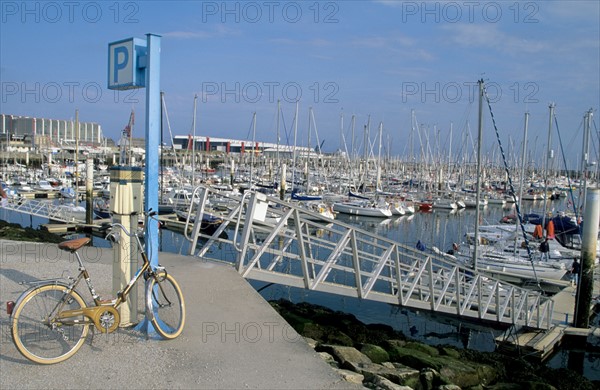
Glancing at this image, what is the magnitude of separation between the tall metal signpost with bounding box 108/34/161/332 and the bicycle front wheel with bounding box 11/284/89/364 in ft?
2.36

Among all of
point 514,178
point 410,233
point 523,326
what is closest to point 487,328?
point 523,326

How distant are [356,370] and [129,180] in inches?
141

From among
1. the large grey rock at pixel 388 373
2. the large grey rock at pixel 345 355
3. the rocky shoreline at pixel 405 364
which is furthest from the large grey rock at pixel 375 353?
the large grey rock at pixel 388 373

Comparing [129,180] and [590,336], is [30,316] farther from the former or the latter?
[590,336]

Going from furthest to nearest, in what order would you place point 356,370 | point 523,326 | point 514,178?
point 514,178 → point 523,326 → point 356,370

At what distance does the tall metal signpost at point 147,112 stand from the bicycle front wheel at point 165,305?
21 centimetres

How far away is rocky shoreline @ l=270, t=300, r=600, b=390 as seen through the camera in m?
6.59

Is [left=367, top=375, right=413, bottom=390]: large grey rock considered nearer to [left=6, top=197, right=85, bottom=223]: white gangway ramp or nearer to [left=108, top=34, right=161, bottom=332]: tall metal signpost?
[left=108, top=34, right=161, bottom=332]: tall metal signpost

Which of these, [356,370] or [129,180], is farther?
[356,370]

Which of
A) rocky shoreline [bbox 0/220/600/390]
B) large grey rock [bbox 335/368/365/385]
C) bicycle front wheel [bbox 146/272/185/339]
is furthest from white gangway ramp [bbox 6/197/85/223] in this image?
large grey rock [bbox 335/368/365/385]

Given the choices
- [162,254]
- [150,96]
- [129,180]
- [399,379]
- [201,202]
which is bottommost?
[399,379]

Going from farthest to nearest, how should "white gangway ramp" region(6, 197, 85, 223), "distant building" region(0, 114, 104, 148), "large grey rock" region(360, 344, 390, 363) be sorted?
"distant building" region(0, 114, 104, 148) < "white gangway ramp" region(6, 197, 85, 223) < "large grey rock" region(360, 344, 390, 363)

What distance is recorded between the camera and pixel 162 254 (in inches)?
406

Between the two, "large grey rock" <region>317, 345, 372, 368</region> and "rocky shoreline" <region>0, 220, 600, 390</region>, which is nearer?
"rocky shoreline" <region>0, 220, 600, 390</region>
